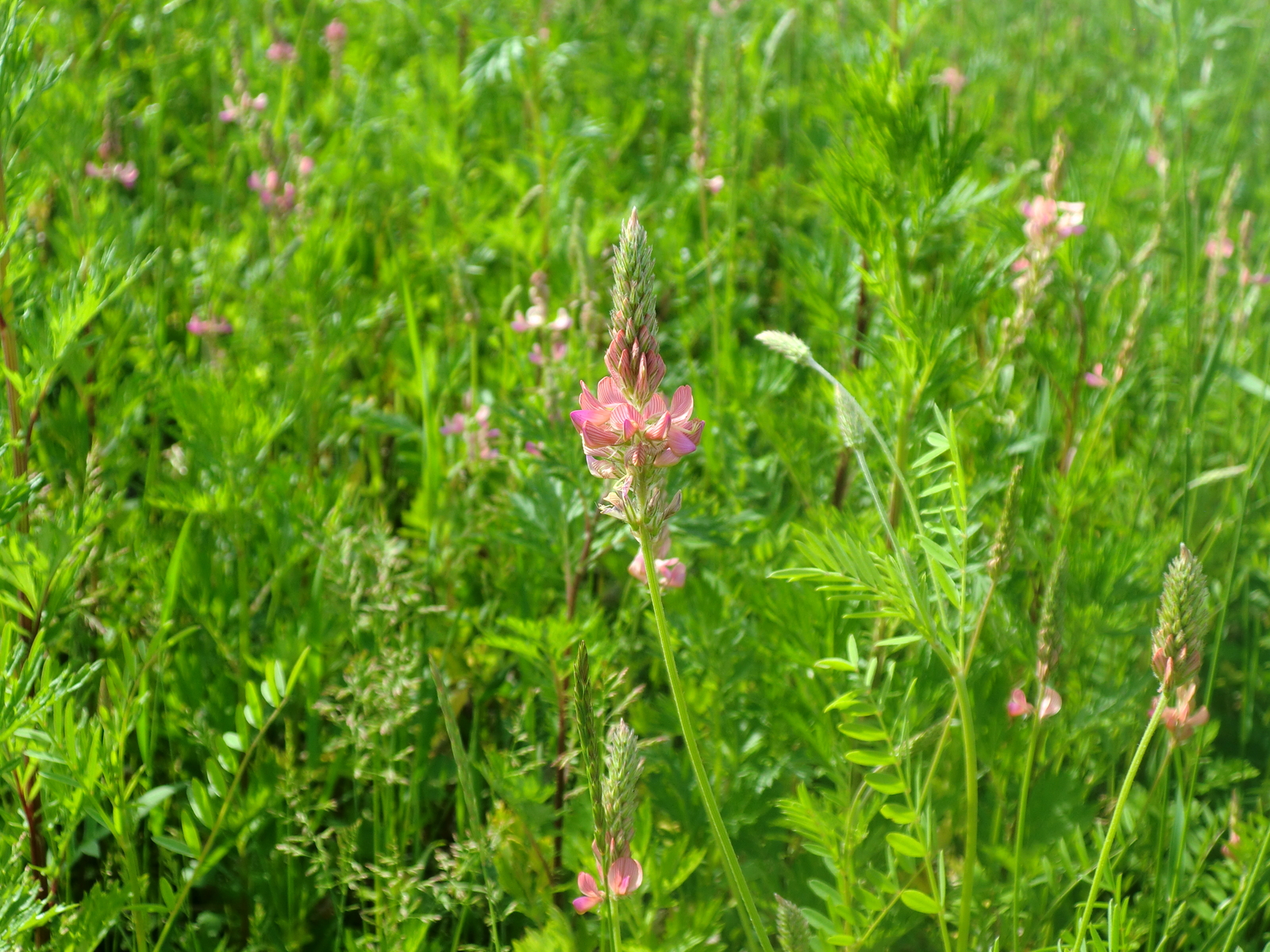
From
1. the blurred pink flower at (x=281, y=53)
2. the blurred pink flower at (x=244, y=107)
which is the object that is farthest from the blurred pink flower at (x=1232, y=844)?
the blurred pink flower at (x=281, y=53)

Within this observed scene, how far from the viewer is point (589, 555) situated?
1956mm

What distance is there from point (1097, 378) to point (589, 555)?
3.68 feet

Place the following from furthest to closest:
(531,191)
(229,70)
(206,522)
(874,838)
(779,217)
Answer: (229,70)
(779,217)
(531,191)
(206,522)
(874,838)

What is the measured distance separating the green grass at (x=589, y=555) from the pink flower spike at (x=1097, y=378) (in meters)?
0.04

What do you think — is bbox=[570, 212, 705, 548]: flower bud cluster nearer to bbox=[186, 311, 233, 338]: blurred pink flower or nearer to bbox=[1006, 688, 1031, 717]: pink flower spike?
bbox=[1006, 688, 1031, 717]: pink flower spike

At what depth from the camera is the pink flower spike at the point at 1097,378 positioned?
2.21 metres

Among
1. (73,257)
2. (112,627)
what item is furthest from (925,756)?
(73,257)

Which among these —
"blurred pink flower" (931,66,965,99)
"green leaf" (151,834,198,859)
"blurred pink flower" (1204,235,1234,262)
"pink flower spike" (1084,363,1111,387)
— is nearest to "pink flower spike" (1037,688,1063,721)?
"pink flower spike" (1084,363,1111,387)

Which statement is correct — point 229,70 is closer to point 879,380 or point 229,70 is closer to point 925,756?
point 879,380

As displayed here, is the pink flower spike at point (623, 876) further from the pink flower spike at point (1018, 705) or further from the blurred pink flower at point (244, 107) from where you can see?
the blurred pink flower at point (244, 107)

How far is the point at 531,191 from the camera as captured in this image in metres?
2.76

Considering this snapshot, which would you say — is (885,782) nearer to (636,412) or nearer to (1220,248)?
(636,412)

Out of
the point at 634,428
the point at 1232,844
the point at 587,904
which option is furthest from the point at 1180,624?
the point at 1232,844

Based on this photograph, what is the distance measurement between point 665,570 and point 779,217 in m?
2.31
